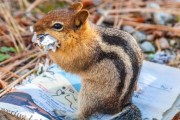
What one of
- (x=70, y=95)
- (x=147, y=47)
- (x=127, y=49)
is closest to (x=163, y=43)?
(x=147, y=47)

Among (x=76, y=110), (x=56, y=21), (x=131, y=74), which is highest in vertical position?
(x=56, y=21)

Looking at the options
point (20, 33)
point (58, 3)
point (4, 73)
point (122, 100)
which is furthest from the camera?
point (58, 3)

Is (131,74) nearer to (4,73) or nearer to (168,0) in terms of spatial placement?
(4,73)

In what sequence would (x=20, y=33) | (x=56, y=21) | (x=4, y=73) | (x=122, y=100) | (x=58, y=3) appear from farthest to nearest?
(x=58, y=3) → (x=20, y=33) → (x=4, y=73) → (x=122, y=100) → (x=56, y=21)

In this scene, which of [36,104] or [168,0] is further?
[168,0]

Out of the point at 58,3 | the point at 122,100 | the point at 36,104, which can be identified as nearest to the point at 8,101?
the point at 36,104

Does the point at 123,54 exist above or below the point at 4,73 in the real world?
above

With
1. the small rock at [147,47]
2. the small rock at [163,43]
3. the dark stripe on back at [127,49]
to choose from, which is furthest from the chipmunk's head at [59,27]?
the small rock at [163,43]
